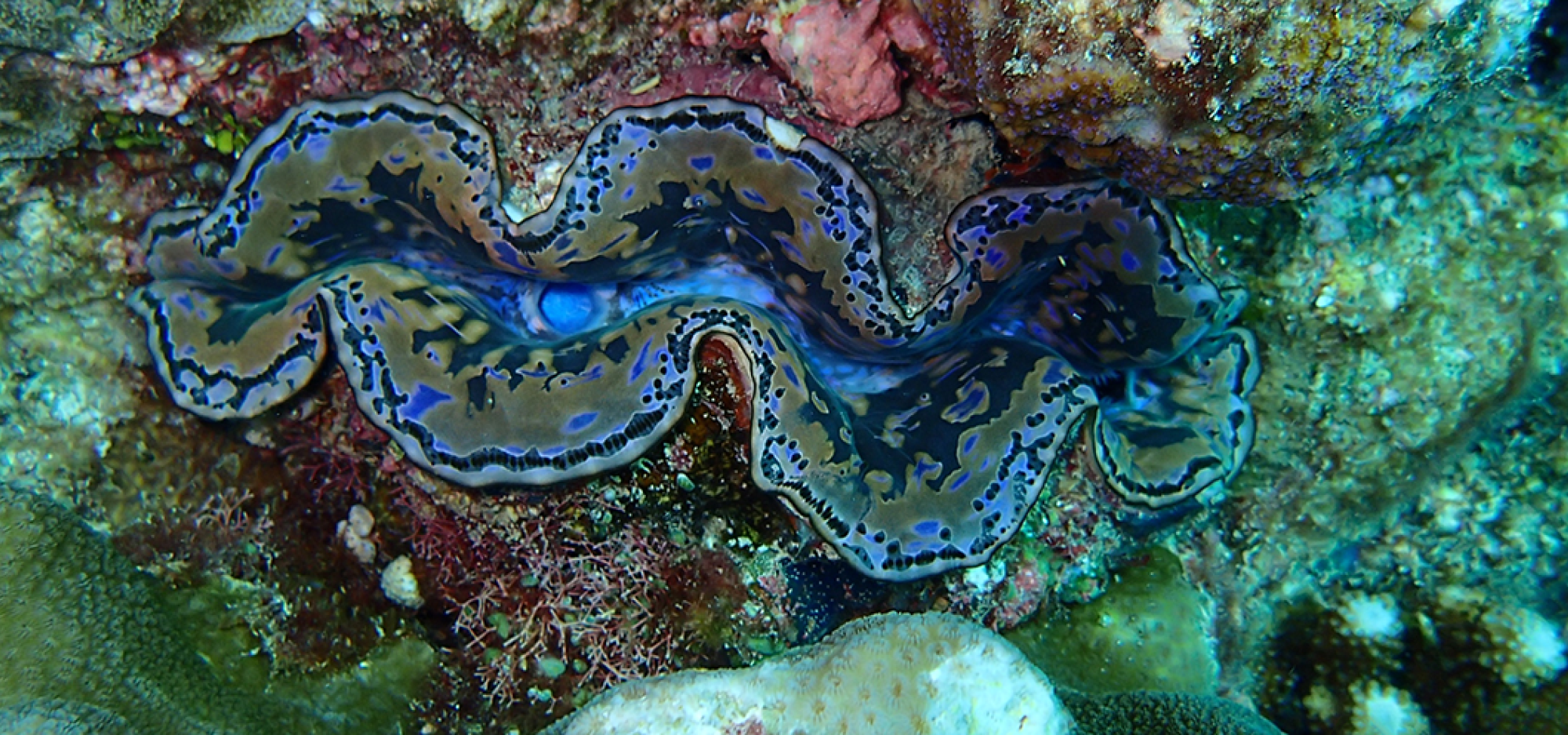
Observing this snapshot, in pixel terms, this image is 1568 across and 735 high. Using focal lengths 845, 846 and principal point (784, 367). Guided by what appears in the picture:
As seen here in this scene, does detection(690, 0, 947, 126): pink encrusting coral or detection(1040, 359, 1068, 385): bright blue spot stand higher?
detection(690, 0, 947, 126): pink encrusting coral

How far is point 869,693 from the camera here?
7.49ft

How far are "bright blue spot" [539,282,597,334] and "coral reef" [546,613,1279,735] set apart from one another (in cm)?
129

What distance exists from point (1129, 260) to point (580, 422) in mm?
1848

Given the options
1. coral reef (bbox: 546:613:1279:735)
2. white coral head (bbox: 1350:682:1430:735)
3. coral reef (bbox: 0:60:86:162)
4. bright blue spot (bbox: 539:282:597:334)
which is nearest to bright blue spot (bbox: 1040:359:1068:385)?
coral reef (bbox: 546:613:1279:735)

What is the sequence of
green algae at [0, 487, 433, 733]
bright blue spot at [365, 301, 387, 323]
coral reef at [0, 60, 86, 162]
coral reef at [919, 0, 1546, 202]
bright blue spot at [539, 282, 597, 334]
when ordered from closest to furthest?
coral reef at [919, 0, 1546, 202], coral reef at [0, 60, 86, 162], green algae at [0, 487, 433, 733], bright blue spot at [365, 301, 387, 323], bright blue spot at [539, 282, 597, 334]

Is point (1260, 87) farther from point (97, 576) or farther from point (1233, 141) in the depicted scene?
point (97, 576)

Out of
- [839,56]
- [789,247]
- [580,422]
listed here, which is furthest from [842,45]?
[580,422]

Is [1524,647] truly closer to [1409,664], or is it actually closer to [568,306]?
[1409,664]

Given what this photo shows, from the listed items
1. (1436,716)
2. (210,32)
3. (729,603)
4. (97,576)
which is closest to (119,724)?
(97,576)

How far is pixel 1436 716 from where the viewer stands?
3.36m

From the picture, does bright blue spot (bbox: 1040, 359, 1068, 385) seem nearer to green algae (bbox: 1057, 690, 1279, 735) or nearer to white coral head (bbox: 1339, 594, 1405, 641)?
green algae (bbox: 1057, 690, 1279, 735)

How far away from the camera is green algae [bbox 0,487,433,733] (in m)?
2.38

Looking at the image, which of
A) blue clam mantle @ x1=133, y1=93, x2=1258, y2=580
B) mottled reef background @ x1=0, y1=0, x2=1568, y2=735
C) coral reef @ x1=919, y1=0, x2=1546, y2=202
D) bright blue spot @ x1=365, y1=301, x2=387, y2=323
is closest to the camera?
coral reef @ x1=919, y1=0, x2=1546, y2=202

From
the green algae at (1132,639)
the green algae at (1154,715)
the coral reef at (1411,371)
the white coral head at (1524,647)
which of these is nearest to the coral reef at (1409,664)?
the white coral head at (1524,647)
